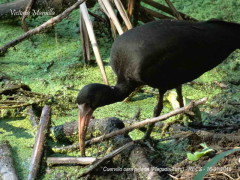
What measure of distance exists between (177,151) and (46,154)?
A: 105cm

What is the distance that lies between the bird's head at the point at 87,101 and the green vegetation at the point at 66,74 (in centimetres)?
21

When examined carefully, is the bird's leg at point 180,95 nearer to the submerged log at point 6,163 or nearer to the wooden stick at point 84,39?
the wooden stick at point 84,39

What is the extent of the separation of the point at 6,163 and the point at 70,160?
1.61ft

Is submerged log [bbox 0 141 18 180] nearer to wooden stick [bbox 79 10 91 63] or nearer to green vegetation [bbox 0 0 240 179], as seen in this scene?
green vegetation [bbox 0 0 240 179]

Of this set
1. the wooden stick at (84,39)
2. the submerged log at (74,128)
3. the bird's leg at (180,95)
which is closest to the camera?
the submerged log at (74,128)

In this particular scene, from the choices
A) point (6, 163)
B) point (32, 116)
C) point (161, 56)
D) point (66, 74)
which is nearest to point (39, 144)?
point (6, 163)

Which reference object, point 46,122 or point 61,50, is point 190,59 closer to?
point 46,122

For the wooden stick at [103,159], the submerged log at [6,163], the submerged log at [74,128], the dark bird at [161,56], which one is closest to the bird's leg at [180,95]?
the dark bird at [161,56]

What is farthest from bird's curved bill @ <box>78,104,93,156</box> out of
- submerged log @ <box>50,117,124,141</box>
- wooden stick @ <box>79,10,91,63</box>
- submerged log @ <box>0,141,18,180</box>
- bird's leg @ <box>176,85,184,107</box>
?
wooden stick @ <box>79,10,91,63</box>

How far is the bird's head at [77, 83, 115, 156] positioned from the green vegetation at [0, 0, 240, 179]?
0.68ft

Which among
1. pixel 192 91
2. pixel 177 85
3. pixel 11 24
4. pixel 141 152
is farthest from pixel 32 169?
pixel 11 24

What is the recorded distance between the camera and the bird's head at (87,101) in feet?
13.7

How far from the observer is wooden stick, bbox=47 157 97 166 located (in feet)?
13.1

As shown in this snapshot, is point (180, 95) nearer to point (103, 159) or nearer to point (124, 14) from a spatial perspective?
point (124, 14)
